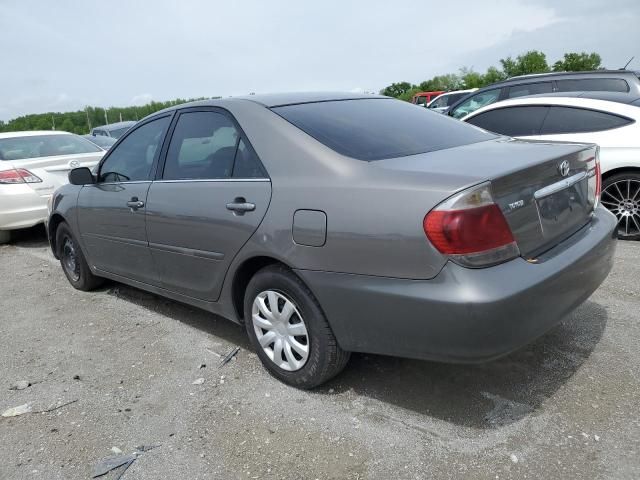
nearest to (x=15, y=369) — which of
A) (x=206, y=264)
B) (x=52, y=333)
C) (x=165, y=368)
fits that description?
(x=52, y=333)

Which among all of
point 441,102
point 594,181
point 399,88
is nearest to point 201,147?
point 594,181

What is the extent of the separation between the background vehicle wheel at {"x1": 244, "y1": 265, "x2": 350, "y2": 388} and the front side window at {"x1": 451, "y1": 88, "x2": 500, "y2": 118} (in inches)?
275

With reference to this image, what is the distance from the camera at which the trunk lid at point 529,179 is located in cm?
240

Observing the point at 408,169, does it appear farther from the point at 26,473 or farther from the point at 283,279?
the point at 26,473

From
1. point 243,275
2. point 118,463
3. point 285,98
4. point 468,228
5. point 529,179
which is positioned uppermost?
point 285,98

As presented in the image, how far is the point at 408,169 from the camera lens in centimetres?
254

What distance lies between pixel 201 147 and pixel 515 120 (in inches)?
160

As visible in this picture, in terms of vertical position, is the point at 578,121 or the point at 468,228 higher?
the point at 578,121

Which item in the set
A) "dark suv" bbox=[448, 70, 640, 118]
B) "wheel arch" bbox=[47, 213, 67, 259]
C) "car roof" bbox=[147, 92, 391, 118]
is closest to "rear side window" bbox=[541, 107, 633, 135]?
"dark suv" bbox=[448, 70, 640, 118]

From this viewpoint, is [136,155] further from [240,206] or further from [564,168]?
[564,168]

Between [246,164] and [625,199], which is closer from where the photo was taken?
[246,164]

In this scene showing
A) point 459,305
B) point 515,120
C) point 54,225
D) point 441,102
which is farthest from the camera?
point 441,102

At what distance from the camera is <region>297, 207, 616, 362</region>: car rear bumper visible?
2.27 meters

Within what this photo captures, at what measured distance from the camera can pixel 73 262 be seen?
17.0ft
